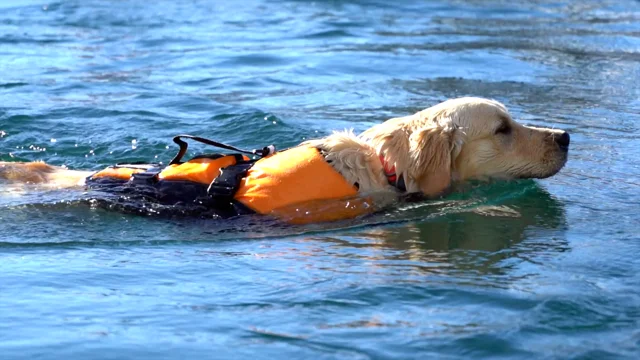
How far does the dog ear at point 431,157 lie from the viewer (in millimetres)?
6410

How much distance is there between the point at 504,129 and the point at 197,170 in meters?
2.04

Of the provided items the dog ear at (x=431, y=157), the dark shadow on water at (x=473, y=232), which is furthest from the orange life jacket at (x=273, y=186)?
the dog ear at (x=431, y=157)

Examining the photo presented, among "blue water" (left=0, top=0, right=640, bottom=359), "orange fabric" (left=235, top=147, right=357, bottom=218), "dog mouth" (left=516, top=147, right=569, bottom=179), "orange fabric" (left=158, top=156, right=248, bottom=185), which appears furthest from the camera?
"dog mouth" (left=516, top=147, right=569, bottom=179)

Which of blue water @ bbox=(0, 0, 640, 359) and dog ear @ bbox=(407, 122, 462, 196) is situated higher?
dog ear @ bbox=(407, 122, 462, 196)

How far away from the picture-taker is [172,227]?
249 inches

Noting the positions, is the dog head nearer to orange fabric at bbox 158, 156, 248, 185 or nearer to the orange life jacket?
the orange life jacket

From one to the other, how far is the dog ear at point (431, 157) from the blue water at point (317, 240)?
0.16 meters

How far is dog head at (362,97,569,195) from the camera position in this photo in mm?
6445

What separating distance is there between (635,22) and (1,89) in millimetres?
10790

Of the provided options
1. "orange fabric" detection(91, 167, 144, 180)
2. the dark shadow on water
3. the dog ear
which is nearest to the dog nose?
the dark shadow on water

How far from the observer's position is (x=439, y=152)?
6.44 m

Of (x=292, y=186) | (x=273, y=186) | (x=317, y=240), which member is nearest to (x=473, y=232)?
(x=317, y=240)

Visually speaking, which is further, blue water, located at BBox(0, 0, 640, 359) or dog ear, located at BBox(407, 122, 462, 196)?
dog ear, located at BBox(407, 122, 462, 196)

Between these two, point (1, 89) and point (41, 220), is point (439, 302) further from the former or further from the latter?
point (1, 89)
